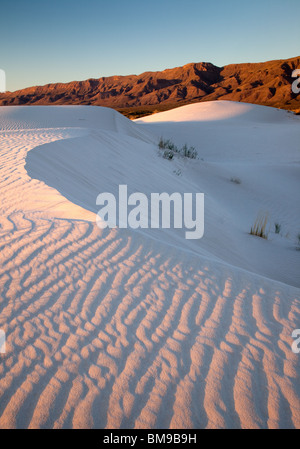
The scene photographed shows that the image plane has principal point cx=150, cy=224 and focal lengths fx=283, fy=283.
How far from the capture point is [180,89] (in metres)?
74.7

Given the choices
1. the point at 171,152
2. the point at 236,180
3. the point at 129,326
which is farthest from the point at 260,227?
the point at 129,326

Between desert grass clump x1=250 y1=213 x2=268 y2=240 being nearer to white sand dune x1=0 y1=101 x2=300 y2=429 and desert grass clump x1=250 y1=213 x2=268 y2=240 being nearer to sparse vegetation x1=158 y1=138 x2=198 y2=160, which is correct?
white sand dune x1=0 y1=101 x2=300 y2=429

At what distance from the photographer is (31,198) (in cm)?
361

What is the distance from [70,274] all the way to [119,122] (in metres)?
15.3

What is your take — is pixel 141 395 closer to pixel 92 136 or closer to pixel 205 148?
pixel 92 136

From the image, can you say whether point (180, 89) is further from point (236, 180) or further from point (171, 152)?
point (236, 180)

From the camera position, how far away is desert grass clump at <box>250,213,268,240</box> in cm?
552

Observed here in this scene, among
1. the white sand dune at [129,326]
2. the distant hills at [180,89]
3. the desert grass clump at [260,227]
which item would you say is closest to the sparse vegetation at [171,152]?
the desert grass clump at [260,227]

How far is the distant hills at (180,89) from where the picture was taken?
5650cm

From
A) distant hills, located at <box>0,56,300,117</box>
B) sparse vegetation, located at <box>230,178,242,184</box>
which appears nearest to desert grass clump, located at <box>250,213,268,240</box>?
sparse vegetation, located at <box>230,178,242,184</box>

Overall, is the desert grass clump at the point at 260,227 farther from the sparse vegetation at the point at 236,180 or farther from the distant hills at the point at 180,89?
the distant hills at the point at 180,89

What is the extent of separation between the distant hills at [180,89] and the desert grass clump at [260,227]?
1767 inches

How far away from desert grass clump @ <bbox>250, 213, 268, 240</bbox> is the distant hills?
44874mm

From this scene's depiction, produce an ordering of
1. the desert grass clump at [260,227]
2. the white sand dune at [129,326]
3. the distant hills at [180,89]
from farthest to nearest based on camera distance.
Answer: the distant hills at [180,89] < the desert grass clump at [260,227] < the white sand dune at [129,326]
